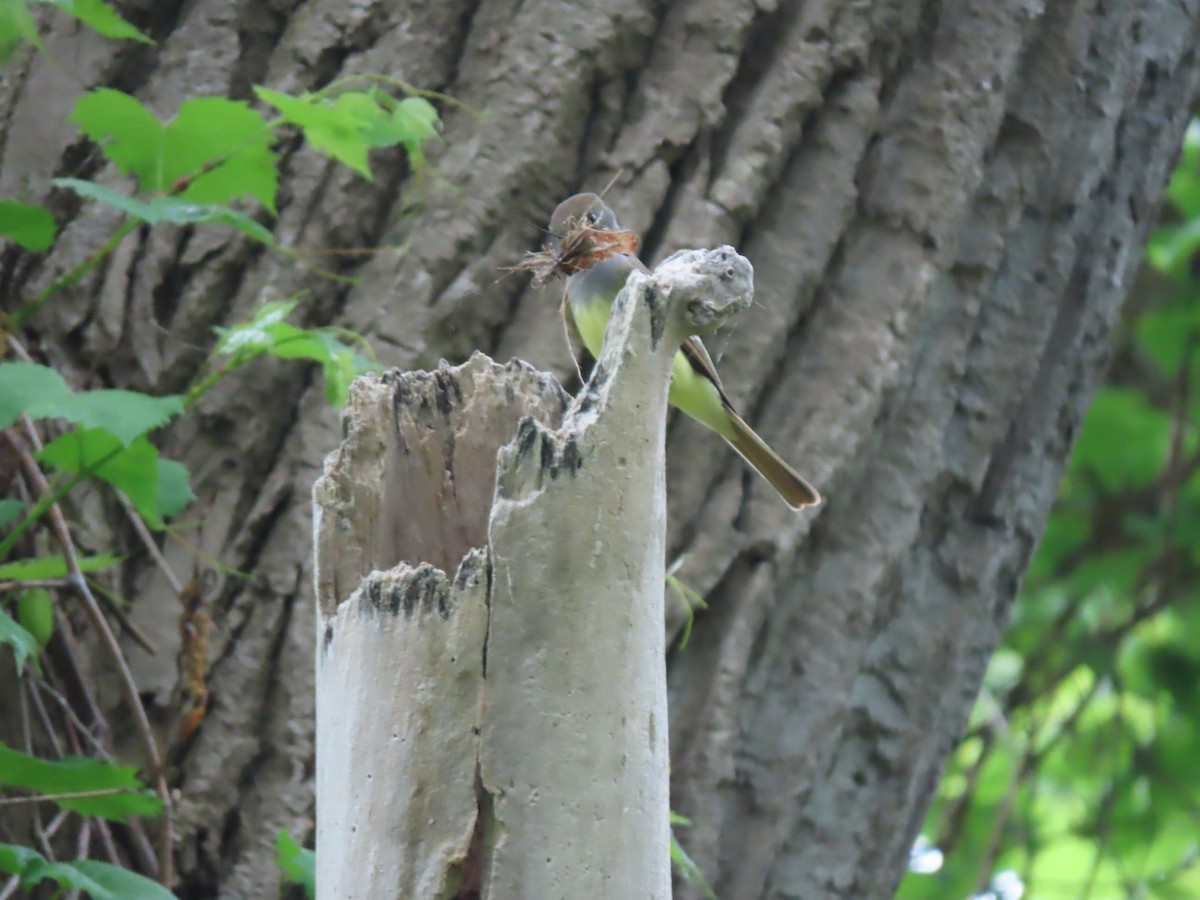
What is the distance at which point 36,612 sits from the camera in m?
1.96

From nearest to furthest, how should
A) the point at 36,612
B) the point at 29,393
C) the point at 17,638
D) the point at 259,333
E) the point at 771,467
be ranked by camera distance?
the point at 17,638, the point at 29,393, the point at 259,333, the point at 36,612, the point at 771,467

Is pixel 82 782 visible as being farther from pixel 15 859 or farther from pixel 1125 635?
pixel 1125 635

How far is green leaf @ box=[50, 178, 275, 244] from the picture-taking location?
1.73 metres

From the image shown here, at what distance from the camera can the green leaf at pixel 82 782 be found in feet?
5.26

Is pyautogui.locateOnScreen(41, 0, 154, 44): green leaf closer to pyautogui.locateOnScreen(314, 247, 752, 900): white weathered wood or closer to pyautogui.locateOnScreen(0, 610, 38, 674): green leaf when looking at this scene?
pyautogui.locateOnScreen(0, 610, 38, 674): green leaf

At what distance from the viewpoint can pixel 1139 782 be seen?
4.27m

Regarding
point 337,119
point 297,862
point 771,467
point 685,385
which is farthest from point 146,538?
point 771,467

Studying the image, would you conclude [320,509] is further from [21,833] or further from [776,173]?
[776,173]

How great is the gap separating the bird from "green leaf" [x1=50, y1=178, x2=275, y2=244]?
44cm

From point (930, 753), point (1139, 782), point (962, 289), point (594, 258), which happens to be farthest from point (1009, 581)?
point (1139, 782)

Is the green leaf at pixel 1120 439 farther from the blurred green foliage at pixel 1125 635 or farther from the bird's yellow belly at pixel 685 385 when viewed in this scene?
the bird's yellow belly at pixel 685 385

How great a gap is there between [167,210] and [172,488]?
1.29ft

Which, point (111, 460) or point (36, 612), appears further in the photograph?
point (36, 612)

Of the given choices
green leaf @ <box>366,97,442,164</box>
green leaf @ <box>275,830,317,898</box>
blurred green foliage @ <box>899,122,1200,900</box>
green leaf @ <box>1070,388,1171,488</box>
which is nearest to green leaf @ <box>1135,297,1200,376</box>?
blurred green foliage @ <box>899,122,1200,900</box>
